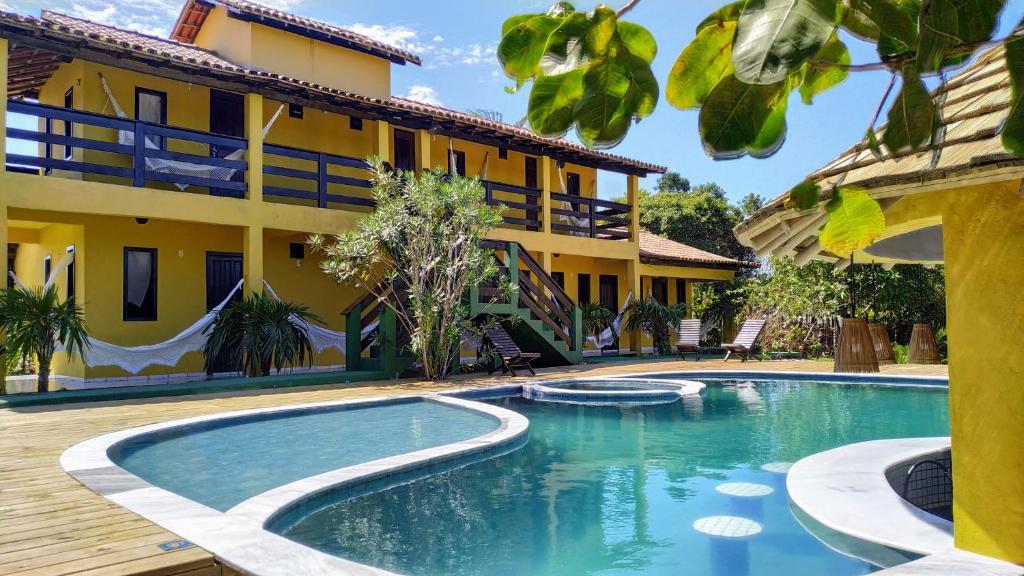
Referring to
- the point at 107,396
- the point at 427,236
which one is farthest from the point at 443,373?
the point at 107,396

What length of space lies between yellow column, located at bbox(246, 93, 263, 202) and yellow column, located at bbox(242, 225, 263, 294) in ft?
2.08

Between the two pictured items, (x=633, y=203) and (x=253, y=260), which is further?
(x=633, y=203)

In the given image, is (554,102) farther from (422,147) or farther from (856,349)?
(422,147)

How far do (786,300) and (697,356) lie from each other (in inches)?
114

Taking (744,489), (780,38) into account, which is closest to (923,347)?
(744,489)

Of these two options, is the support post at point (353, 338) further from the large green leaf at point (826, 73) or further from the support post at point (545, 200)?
the large green leaf at point (826, 73)

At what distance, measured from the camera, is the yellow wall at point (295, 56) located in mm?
15766

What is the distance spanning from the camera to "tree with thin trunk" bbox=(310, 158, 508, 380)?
485 inches

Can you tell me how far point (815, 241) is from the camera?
408 cm

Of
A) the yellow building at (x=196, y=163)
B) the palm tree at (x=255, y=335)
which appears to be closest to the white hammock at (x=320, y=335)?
the yellow building at (x=196, y=163)

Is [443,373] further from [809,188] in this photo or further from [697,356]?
[809,188]

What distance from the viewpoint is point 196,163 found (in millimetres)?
12711

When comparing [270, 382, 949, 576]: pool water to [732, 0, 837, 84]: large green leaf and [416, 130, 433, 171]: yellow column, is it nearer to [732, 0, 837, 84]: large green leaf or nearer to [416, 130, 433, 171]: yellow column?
[732, 0, 837, 84]: large green leaf

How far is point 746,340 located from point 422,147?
367 inches
